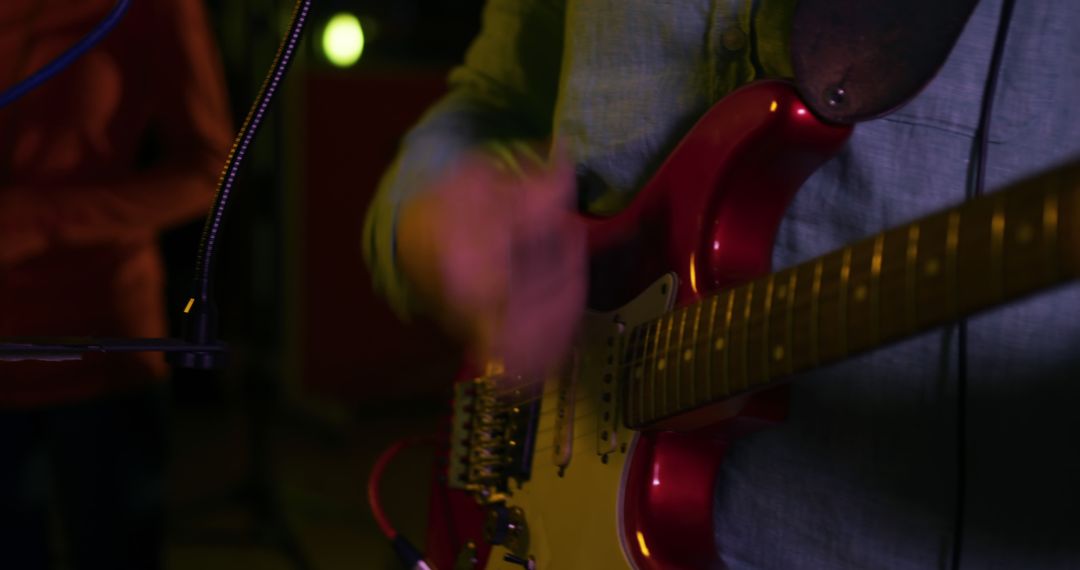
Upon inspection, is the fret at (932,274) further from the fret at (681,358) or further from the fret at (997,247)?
the fret at (681,358)

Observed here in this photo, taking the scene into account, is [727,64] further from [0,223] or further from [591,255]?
[0,223]

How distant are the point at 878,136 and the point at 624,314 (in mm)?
213

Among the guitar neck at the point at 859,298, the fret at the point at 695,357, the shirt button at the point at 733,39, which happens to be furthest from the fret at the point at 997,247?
the shirt button at the point at 733,39

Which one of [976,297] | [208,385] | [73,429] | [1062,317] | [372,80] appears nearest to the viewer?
[976,297]

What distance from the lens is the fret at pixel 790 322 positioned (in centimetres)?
64

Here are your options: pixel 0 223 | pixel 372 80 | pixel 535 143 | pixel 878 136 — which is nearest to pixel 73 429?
pixel 0 223

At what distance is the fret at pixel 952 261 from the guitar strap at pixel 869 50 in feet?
0.42

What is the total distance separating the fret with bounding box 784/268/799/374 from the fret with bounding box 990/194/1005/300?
0.14 meters

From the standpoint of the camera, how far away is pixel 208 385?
400cm

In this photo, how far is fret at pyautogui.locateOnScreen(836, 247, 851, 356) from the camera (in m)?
0.61

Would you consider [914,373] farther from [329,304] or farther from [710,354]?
[329,304]

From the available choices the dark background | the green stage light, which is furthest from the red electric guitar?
Answer: the dark background

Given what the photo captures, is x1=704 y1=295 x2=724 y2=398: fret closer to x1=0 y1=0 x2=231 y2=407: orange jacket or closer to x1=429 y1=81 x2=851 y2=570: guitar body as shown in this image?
x1=429 y1=81 x2=851 y2=570: guitar body

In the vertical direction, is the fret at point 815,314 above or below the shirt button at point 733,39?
below
